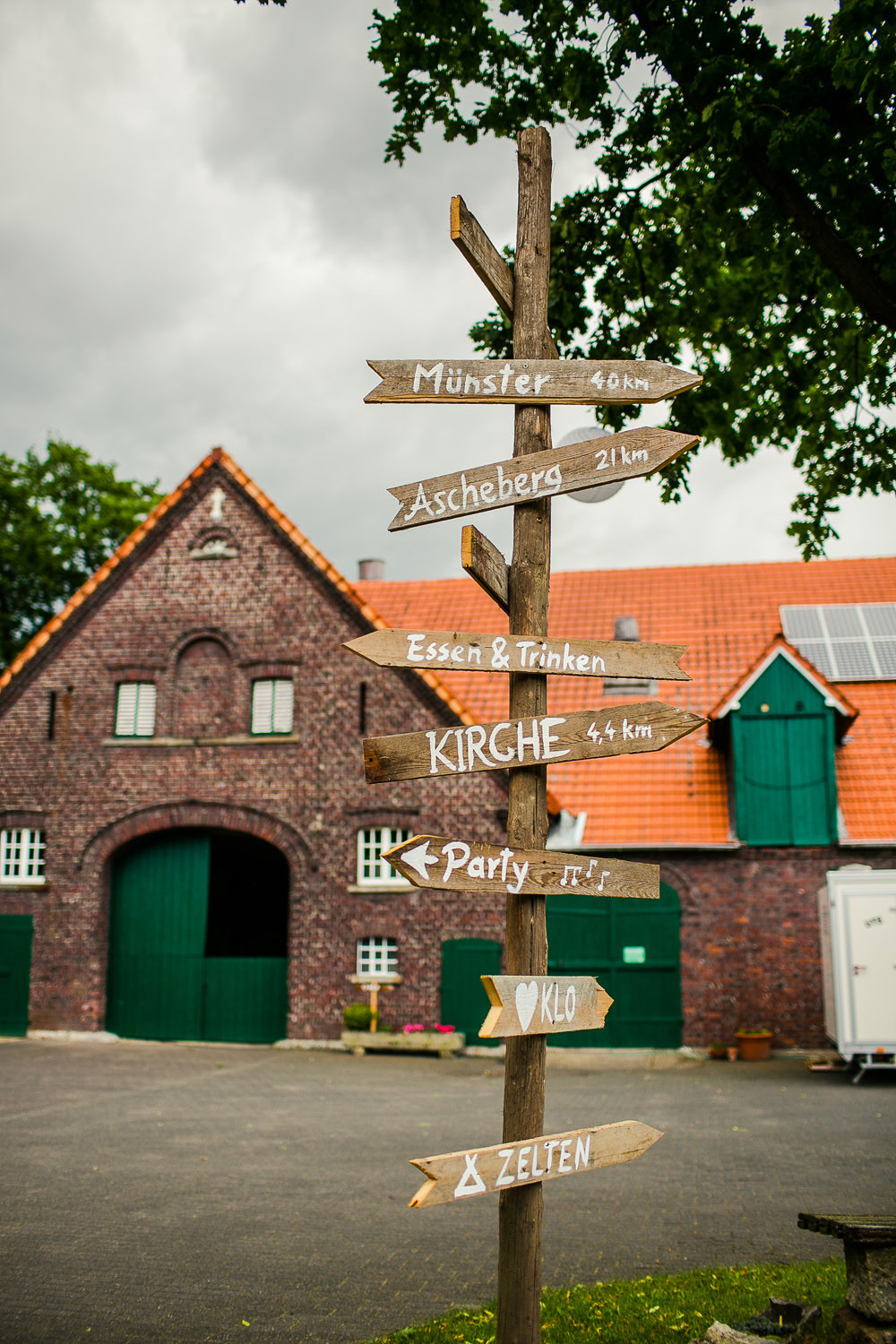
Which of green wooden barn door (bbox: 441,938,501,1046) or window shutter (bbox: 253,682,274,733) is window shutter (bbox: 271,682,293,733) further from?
green wooden barn door (bbox: 441,938,501,1046)

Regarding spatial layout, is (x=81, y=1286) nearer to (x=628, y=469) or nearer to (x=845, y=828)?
(x=628, y=469)

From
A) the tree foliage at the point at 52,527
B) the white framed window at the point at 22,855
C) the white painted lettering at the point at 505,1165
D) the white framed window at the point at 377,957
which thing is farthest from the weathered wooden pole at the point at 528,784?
the tree foliage at the point at 52,527

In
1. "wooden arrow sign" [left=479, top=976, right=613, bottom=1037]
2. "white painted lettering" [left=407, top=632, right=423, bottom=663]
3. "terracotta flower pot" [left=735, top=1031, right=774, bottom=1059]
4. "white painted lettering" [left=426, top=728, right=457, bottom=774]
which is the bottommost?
"terracotta flower pot" [left=735, top=1031, right=774, bottom=1059]

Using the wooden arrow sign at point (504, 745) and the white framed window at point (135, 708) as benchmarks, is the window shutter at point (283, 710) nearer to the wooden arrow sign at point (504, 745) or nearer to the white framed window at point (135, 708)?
the white framed window at point (135, 708)

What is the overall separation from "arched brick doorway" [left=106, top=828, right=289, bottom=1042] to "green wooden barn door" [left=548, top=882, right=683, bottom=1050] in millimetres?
4754

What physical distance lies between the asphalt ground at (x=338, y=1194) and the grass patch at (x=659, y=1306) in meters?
0.29

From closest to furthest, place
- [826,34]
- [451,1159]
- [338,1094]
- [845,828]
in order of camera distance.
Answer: [451,1159]
[826,34]
[338,1094]
[845,828]

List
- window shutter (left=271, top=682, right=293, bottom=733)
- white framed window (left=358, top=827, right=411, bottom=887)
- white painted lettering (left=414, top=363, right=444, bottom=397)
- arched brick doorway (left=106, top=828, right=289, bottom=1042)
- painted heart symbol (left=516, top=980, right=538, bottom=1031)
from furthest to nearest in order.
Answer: window shutter (left=271, top=682, right=293, bottom=733), arched brick doorway (left=106, top=828, right=289, bottom=1042), white framed window (left=358, top=827, right=411, bottom=887), white painted lettering (left=414, top=363, right=444, bottom=397), painted heart symbol (left=516, top=980, right=538, bottom=1031)

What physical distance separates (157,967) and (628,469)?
689 inches

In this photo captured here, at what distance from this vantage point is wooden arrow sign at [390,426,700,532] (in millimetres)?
4637

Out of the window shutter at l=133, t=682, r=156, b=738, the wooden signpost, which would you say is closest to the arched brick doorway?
the window shutter at l=133, t=682, r=156, b=738

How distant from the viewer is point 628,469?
4633 millimetres

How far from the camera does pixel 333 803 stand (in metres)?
19.5

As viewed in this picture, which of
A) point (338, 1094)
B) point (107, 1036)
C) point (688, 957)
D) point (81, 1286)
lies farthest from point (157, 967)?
point (81, 1286)
